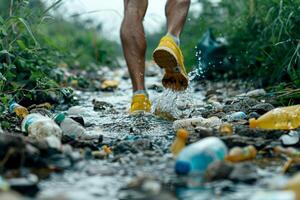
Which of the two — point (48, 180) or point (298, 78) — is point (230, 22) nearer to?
point (298, 78)

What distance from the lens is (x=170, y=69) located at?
3.46 metres

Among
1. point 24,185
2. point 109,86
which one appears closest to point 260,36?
point 109,86

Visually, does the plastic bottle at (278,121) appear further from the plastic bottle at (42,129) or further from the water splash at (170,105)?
the plastic bottle at (42,129)

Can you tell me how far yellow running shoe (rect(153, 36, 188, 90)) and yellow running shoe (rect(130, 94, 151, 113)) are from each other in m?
0.19

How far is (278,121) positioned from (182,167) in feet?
3.10

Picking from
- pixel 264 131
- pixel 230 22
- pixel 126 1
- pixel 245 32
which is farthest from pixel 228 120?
pixel 230 22

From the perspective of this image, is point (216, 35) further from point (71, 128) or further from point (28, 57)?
point (71, 128)

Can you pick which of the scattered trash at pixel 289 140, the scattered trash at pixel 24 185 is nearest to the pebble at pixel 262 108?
the scattered trash at pixel 289 140

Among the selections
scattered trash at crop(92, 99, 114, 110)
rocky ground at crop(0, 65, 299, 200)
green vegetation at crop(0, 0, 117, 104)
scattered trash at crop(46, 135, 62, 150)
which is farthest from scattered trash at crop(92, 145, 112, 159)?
scattered trash at crop(92, 99, 114, 110)

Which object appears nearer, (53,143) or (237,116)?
(53,143)

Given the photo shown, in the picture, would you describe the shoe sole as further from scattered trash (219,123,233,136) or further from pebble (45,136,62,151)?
pebble (45,136,62,151)

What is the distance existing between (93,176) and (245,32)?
3.51 meters

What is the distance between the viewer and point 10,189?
6.01 feet

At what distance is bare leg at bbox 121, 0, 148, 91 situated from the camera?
3.72m
